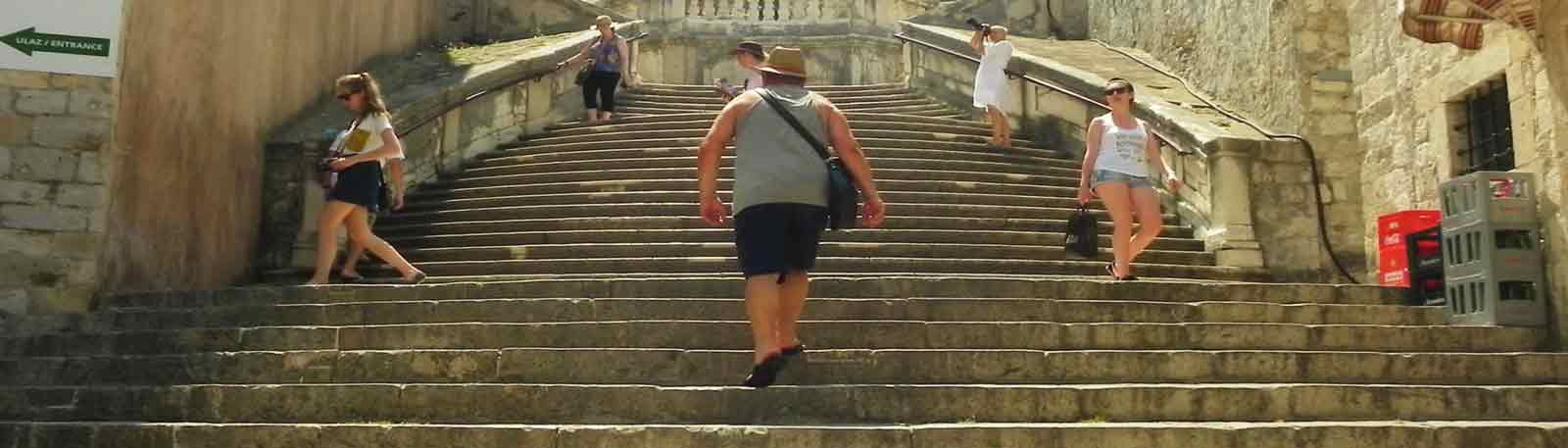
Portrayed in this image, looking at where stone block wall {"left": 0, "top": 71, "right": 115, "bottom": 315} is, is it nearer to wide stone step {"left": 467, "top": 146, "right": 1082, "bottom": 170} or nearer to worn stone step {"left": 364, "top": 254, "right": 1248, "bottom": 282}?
worn stone step {"left": 364, "top": 254, "right": 1248, "bottom": 282}

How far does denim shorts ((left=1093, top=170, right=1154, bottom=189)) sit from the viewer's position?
7.62m

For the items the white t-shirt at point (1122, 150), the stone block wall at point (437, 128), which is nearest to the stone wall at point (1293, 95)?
the white t-shirt at point (1122, 150)

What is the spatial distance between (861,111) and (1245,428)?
880 cm

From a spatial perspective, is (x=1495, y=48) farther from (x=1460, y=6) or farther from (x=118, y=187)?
(x=118, y=187)

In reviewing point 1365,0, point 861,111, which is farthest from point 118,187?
point 1365,0

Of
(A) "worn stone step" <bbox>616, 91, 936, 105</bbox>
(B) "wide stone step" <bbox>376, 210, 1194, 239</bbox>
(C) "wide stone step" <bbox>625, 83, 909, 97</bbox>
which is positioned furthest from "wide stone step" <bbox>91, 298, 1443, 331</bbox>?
(C) "wide stone step" <bbox>625, 83, 909, 97</bbox>

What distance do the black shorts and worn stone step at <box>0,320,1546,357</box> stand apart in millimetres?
966

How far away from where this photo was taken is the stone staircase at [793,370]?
17.0ft

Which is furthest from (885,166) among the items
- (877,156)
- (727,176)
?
(727,176)

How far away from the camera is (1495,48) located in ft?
25.1

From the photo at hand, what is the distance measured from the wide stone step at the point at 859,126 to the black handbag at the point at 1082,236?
467cm

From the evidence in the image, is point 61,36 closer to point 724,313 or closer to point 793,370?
point 724,313

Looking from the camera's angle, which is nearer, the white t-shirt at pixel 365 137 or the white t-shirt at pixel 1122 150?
the white t-shirt at pixel 1122 150

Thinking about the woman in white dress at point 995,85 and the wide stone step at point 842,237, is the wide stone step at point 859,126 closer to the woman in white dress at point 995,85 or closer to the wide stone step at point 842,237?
the woman in white dress at point 995,85
